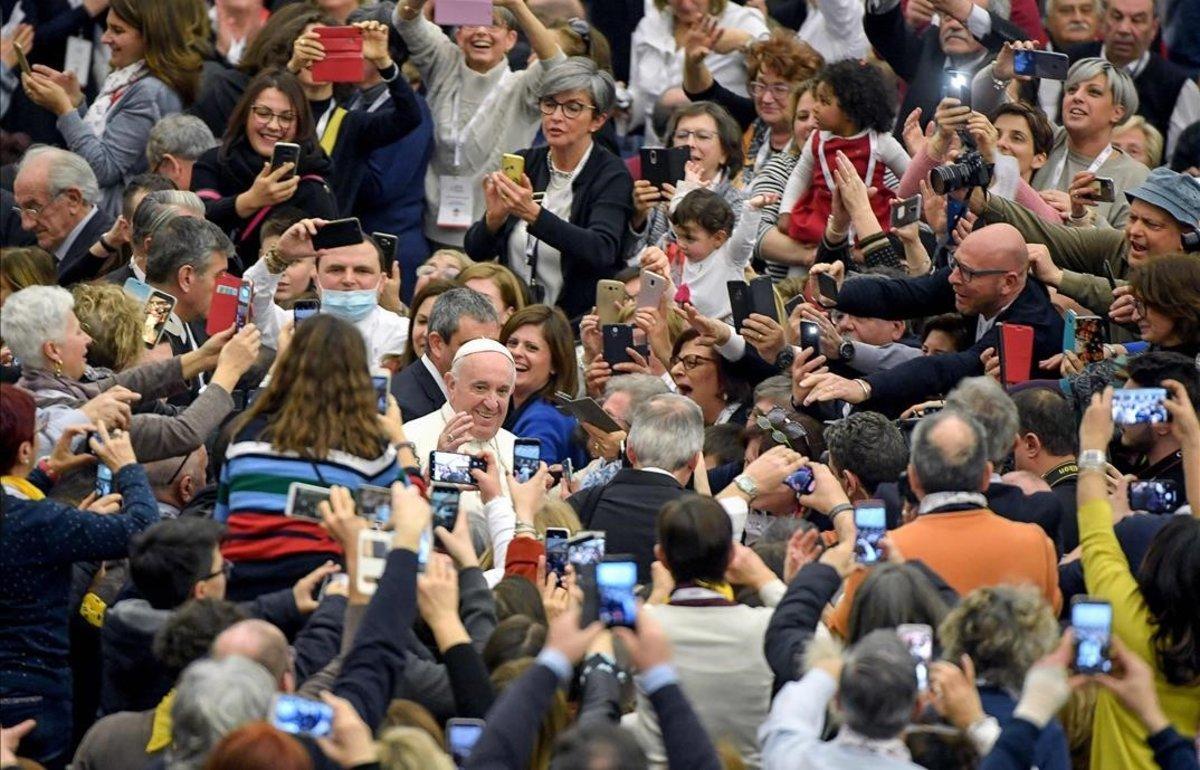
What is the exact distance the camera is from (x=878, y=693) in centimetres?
A: 474

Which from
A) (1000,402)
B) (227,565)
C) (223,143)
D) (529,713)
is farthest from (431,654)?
(223,143)

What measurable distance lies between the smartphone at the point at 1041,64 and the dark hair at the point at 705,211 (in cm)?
133

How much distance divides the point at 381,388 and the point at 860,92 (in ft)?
11.8

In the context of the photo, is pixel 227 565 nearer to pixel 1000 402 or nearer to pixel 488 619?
pixel 488 619

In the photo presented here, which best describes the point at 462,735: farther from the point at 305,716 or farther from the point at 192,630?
the point at 192,630

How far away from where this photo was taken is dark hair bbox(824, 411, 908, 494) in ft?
22.8

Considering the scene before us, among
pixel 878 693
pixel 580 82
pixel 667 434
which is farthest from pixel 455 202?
pixel 878 693

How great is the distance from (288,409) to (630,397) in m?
2.32

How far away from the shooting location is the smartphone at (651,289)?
8711 millimetres

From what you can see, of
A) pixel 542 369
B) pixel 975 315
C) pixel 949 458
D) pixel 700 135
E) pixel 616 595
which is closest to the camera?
pixel 616 595

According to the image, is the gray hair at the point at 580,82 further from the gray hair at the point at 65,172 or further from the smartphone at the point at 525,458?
the smartphone at the point at 525,458

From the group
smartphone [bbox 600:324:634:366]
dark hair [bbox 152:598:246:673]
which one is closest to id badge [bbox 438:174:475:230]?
smartphone [bbox 600:324:634:366]

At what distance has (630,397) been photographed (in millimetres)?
8078

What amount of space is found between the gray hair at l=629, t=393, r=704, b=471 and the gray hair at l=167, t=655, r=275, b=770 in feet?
7.14
